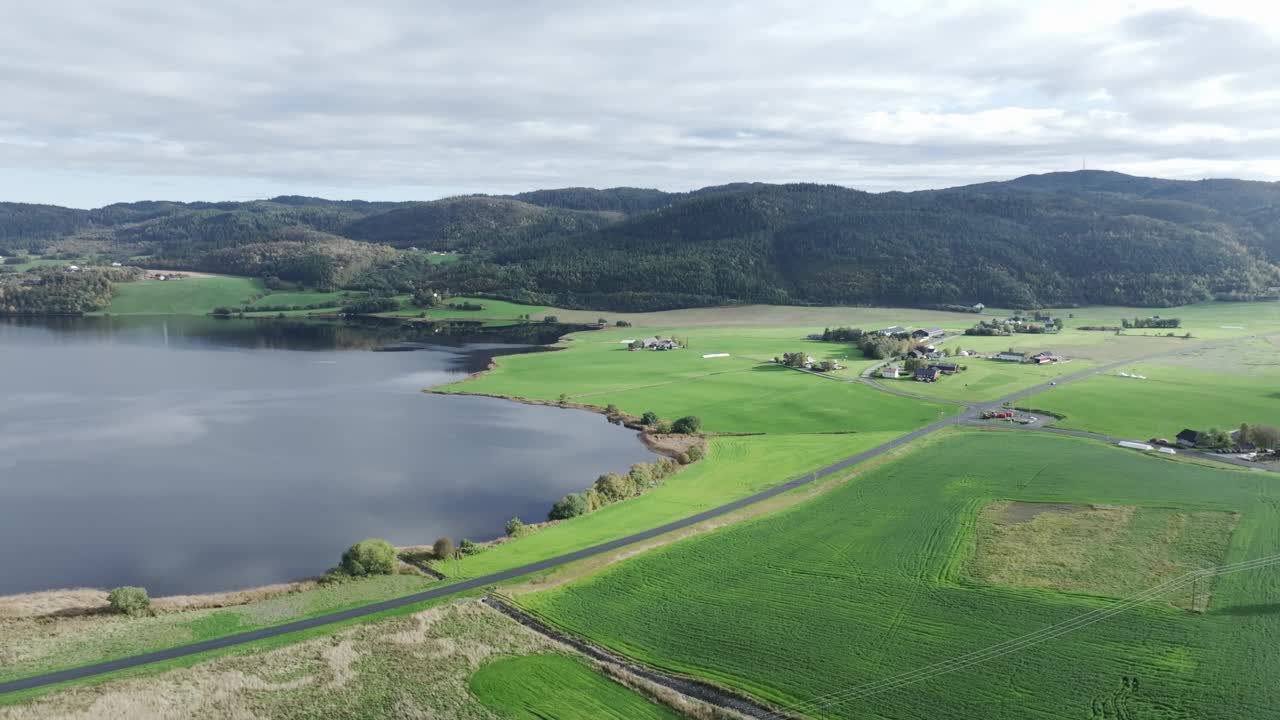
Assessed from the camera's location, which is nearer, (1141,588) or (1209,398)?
(1141,588)

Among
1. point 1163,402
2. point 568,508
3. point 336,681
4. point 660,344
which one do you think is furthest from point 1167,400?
point 336,681

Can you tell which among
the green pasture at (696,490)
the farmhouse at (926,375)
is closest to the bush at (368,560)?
the green pasture at (696,490)

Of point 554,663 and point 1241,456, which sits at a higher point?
point 1241,456

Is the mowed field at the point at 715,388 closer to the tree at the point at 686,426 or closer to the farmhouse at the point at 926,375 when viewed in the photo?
the tree at the point at 686,426

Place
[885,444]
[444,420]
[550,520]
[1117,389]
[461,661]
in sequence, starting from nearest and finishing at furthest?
[461,661], [550,520], [885,444], [444,420], [1117,389]

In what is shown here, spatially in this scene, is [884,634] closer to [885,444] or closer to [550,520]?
[550,520]

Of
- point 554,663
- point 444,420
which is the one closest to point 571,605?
point 554,663

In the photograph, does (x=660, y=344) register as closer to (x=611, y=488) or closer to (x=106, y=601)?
(x=611, y=488)

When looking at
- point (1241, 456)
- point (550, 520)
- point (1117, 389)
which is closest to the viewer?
point (550, 520)
